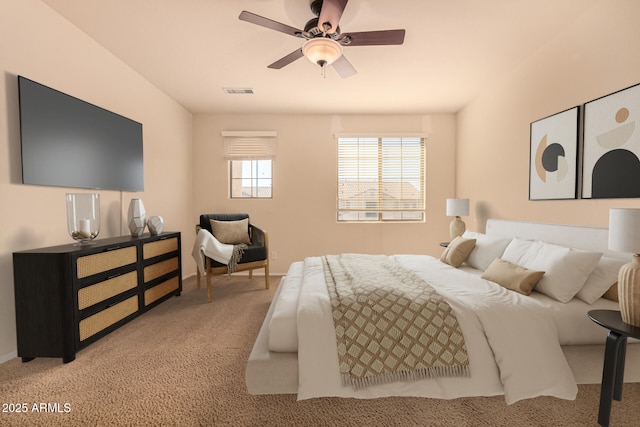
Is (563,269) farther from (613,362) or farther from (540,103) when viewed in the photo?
(540,103)

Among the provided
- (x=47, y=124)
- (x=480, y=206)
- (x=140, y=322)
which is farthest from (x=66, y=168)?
(x=480, y=206)

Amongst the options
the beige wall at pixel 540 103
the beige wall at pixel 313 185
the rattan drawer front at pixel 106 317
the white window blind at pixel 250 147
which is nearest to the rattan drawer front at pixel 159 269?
the rattan drawer front at pixel 106 317

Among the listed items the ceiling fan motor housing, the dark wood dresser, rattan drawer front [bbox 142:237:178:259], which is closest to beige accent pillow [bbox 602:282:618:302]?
the ceiling fan motor housing

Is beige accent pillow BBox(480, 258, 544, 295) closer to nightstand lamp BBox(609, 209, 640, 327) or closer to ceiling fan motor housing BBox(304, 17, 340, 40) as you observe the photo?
nightstand lamp BBox(609, 209, 640, 327)

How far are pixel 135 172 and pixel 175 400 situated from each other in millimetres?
2589

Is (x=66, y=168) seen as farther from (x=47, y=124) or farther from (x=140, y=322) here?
(x=140, y=322)

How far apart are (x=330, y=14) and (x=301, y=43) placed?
94 cm

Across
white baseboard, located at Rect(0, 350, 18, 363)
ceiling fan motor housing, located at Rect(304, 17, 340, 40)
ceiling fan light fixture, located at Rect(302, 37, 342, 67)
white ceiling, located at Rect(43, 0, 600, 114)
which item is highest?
white ceiling, located at Rect(43, 0, 600, 114)

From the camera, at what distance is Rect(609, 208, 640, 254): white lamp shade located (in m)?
1.34

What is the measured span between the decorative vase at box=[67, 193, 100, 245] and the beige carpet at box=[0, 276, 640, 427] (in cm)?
93

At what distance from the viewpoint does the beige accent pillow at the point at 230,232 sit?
3879 millimetres

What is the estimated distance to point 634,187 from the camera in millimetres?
1861

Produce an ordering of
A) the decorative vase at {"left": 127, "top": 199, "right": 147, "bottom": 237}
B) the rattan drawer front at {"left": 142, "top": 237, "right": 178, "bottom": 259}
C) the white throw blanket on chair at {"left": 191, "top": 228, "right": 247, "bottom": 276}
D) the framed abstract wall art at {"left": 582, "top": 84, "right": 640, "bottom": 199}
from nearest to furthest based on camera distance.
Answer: the framed abstract wall art at {"left": 582, "top": 84, "right": 640, "bottom": 199} → the rattan drawer front at {"left": 142, "top": 237, "right": 178, "bottom": 259} → the decorative vase at {"left": 127, "top": 199, "right": 147, "bottom": 237} → the white throw blanket on chair at {"left": 191, "top": 228, "right": 247, "bottom": 276}

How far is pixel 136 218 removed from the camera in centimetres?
298
